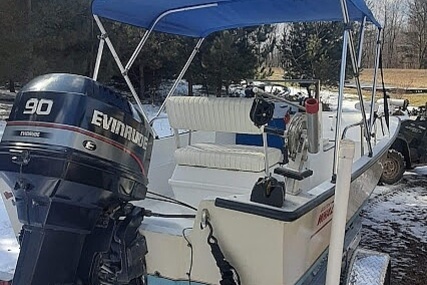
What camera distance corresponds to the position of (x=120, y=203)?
6.17 feet

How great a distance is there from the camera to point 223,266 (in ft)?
6.43

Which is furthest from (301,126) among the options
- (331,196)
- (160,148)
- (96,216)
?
(160,148)

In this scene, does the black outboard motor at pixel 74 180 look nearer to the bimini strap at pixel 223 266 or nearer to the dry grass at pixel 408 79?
the bimini strap at pixel 223 266

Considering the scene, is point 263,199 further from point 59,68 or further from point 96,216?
point 59,68

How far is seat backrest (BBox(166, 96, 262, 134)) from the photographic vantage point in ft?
10.9

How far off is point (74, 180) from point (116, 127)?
27cm

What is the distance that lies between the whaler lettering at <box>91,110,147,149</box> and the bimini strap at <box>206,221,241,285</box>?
469mm

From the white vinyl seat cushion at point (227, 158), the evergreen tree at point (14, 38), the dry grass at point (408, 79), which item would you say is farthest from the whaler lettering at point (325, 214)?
the dry grass at point (408, 79)

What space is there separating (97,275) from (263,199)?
0.66 meters

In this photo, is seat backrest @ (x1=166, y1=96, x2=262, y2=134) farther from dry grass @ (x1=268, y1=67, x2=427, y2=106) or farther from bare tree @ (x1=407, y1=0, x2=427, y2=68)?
bare tree @ (x1=407, y1=0, x2=427, y2=68)

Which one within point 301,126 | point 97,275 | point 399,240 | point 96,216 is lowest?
point 399,240

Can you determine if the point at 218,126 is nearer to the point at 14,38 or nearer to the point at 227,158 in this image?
the point at 227,158

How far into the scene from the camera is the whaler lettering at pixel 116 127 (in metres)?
1.83

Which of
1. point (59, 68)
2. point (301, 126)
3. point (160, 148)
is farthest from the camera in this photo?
point (59, 68)
